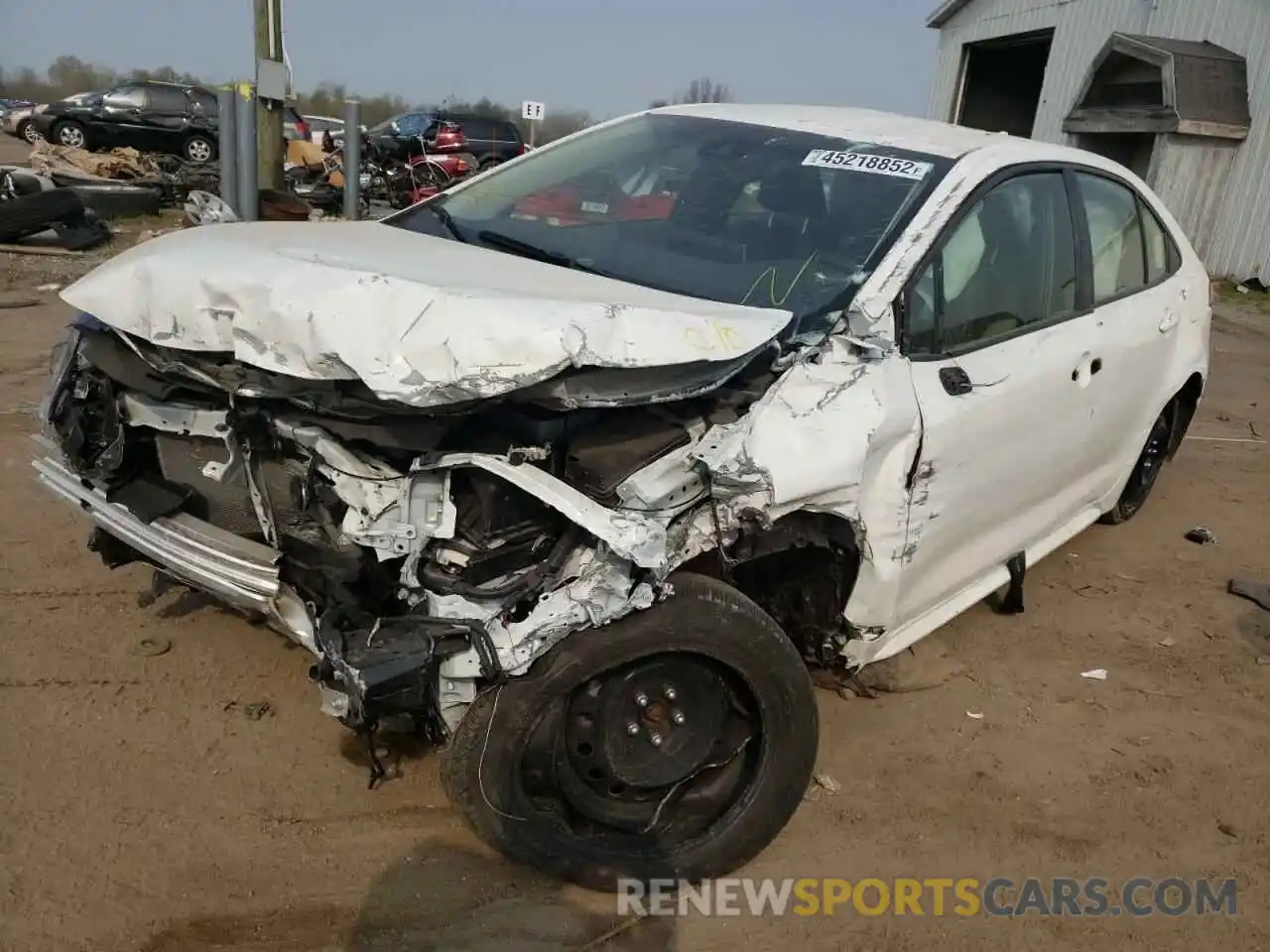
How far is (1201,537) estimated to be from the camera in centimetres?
504

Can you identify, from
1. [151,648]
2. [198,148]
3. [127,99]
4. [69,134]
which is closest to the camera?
[151,648]

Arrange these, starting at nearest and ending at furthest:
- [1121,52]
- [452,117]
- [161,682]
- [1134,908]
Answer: [1134,908] → [161,682] → [1121,52] → [452,117]

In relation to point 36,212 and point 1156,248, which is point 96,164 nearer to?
point 36,212

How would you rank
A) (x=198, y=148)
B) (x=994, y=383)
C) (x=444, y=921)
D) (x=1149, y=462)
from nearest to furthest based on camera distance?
(x=444, y=921) → (x=994, y=383) → (x=1149, y=462) → (x=198, y=148)

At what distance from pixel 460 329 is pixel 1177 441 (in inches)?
169

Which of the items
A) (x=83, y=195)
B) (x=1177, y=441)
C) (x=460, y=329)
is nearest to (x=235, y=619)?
(x=460, y=329)

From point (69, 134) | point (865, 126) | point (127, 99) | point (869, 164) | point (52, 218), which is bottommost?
point (69, 134)

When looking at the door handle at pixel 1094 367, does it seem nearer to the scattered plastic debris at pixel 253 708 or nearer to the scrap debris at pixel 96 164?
the scattered plastic debris at pixel 253 708

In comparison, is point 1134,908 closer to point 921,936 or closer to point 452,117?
point 921,936

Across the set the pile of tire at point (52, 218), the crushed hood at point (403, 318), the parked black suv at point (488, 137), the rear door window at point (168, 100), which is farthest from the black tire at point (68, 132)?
the crushed hood at point (403, 318)

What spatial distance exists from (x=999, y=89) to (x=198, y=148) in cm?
1740

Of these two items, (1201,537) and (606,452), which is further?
(1201,537)

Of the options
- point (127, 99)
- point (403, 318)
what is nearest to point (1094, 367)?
point (403, 318)

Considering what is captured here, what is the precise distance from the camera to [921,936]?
2.47m
